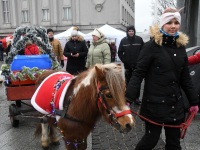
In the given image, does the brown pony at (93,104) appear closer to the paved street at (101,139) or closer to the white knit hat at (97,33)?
the paved street at (101,139)

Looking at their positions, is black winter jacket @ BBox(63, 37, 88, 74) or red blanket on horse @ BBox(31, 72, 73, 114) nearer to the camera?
red blanket on horse @ BBox(31, 72, 73, 114)

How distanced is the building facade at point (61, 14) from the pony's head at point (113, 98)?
120 feet

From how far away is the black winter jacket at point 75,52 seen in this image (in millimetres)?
6582

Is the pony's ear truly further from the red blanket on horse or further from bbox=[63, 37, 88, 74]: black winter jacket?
bbox=[63, 37, 88, 74]: black winter jacket

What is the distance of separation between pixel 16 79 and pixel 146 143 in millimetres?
2983

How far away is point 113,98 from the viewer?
246cm

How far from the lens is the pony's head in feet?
7.88

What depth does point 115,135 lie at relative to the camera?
4793 millimetres

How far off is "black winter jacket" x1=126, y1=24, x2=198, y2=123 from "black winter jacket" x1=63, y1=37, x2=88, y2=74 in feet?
12.4

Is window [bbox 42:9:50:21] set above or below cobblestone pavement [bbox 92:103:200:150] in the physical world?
above

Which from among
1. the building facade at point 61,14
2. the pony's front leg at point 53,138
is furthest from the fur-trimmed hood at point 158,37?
the building facade at point 61,14

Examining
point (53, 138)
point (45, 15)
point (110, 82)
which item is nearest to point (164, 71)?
point (110, 82)

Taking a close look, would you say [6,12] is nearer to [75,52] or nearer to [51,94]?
[75,52]

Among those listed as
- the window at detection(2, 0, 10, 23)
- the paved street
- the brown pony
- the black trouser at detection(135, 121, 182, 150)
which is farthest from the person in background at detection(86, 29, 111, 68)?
the window at detection(2, 0, 10, 23)
